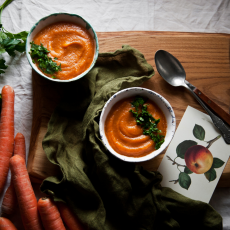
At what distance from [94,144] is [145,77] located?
747 millimetres

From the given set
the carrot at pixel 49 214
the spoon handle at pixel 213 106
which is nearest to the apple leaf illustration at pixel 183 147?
the spoon handle at pixel 213 106

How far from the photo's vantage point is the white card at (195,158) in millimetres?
2000

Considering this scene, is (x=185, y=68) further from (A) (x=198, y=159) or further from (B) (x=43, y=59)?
(B) (x=43, y=59)

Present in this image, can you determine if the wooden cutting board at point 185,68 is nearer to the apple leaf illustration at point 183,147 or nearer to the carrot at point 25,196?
the carrot at point 25,196

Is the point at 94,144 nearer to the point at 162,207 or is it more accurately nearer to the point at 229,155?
the point at 162,207

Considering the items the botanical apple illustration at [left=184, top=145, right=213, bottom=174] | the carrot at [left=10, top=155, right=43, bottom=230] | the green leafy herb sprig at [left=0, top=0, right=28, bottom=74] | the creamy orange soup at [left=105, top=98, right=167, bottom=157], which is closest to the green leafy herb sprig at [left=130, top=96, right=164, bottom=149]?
the creamy orange soup at [left=105, top=98, right=167, bottom=157]

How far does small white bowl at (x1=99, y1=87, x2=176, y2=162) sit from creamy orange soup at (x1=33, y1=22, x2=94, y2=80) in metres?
0.37

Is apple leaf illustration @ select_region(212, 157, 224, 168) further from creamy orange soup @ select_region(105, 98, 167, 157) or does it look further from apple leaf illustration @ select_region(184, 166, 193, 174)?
creamy orange soup @ select_region(105, 98, 167, 157)

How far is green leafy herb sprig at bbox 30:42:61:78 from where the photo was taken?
1787mm

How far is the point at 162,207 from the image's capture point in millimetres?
1883

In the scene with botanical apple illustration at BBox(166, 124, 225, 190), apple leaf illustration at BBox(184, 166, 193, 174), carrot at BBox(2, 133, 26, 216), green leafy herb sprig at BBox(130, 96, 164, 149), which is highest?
green leafy herb sprig at BBox(130, 96, 164, 149)

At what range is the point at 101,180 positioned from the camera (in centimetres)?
186

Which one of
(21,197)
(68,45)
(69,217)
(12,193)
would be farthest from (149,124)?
(12,193)

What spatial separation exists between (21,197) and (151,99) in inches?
55.5
